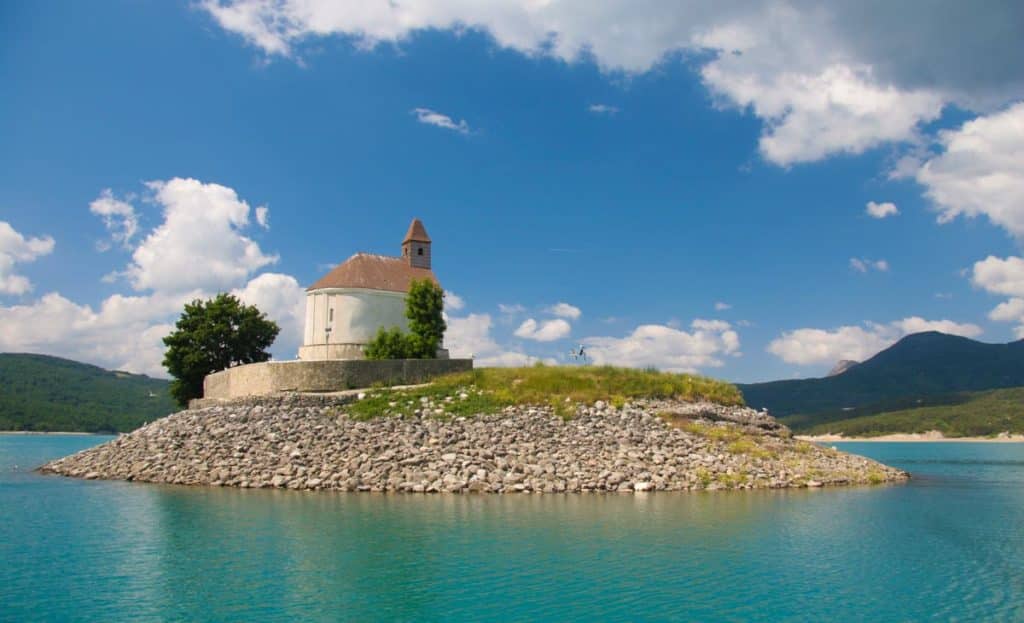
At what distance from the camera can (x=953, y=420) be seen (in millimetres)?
151250

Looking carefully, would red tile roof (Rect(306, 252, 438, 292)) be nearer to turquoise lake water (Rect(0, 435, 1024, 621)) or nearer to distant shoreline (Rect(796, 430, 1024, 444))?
turquoise lake water (Rect(0, 435, 1024, 621))

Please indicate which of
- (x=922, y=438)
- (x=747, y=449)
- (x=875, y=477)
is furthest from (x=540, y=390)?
(x=922, y=438)

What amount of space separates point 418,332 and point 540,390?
15.1 metres

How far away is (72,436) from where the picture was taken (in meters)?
167

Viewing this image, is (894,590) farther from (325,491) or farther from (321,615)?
(325,491)

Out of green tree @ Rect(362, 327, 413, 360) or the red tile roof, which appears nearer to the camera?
green tree @ Rect(362, 327, 413, 360)

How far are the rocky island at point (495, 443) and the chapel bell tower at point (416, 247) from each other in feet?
70.5

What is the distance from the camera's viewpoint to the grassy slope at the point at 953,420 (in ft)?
477

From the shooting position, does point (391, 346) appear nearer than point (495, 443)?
No

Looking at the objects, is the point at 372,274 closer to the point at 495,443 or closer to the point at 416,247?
the point at 416,247

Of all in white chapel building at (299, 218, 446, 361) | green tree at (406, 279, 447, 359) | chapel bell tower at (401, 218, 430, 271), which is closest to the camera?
green tree at (406, 279, 447, 359)

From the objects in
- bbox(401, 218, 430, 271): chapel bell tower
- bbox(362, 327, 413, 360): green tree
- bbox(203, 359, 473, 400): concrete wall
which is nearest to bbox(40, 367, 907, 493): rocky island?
bbox(203, 359, 473, 400): concrete wall

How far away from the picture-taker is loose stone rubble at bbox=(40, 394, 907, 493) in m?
34.4

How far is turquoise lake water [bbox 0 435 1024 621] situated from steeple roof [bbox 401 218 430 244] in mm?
34141
